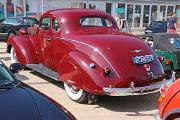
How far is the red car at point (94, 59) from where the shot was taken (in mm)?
6473

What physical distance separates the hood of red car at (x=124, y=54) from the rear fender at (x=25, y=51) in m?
2.43

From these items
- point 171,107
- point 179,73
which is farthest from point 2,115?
point 179,73

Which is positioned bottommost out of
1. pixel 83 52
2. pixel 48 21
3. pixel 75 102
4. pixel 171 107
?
pixel 75 102

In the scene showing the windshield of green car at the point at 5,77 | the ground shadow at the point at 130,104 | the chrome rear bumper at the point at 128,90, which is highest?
the windshield of green car at the point at 5,77

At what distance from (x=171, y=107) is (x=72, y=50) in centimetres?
312

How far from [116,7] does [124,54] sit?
24006 mm

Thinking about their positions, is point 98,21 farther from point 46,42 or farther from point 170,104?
point 170,104

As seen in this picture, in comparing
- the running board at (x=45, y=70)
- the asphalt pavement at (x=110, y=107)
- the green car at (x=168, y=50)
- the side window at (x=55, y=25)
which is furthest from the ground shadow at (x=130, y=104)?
the side window at (x=55, y=25)

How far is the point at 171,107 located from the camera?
454cm

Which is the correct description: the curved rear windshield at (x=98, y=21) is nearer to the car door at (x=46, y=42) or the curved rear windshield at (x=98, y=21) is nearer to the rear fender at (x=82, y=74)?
the car door at (x=46, y=42)

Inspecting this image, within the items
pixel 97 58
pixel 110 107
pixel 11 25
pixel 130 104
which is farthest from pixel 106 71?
pixel 11 25

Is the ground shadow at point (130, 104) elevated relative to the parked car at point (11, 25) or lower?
lower

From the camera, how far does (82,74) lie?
6.61 m

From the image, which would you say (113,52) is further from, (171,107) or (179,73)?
(179,73)
